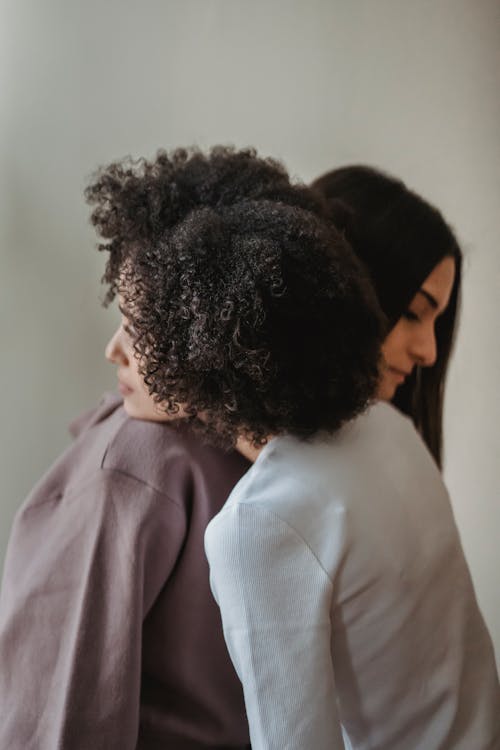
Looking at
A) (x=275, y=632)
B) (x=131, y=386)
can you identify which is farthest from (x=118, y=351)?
(x=275, y=632)

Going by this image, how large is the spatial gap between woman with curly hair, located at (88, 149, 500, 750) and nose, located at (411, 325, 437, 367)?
0.19 meters

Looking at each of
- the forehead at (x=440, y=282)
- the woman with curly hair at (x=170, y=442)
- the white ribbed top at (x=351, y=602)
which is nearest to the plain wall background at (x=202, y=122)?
the forehead at (x=440, y=282)

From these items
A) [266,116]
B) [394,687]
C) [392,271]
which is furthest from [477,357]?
[394,687]

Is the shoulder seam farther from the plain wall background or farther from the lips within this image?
the plain wall background

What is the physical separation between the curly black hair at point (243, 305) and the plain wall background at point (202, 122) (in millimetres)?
339

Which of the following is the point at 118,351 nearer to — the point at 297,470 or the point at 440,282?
the point at 297,470

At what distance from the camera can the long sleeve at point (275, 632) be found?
0.49m

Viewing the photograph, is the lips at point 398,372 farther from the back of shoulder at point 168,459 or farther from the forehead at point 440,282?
the back of shoulder at point 168,459

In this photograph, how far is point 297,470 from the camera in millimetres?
543

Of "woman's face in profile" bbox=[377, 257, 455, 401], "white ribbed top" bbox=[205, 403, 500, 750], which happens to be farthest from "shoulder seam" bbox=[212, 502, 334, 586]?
"woman's face in profile" bbox=[377, 257, 455, 401]

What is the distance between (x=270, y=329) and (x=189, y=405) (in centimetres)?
9

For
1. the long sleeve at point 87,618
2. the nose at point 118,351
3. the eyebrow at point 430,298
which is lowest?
the long sleeve at point 87,618

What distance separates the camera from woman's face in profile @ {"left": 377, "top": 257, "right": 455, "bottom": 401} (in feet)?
2.56

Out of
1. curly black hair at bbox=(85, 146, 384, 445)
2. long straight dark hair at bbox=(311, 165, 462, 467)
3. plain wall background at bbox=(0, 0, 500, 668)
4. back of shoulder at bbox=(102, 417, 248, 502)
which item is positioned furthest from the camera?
plain wall background at bbox=(0, 0, 500, 668)
